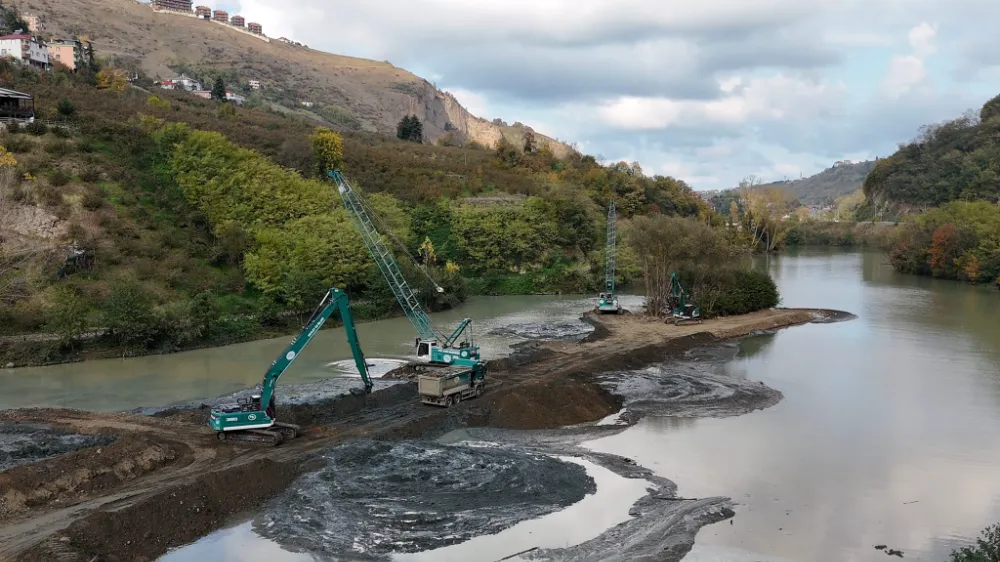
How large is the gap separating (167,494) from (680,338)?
2534 cm

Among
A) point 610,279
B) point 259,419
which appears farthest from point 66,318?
point 610,279

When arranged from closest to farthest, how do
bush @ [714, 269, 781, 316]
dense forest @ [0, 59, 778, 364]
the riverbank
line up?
1. the riverbank
2. dense forest @ [0, 59, 778, 364]
3. bush @ [714, 269, 781, 316]

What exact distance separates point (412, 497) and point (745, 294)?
32.3 metres

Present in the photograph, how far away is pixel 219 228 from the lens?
4181 cm

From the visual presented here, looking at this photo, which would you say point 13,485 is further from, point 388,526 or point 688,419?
point 688,419

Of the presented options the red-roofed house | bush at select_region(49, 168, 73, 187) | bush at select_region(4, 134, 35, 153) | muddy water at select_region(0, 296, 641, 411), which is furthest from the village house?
muddy water at select_region(0, 296, 641, 411)

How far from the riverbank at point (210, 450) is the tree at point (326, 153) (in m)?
29.8

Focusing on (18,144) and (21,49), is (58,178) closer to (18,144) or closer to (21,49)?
(18,144)

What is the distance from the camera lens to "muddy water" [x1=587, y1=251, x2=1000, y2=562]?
15039mm

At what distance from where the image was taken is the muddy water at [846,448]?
1504cm

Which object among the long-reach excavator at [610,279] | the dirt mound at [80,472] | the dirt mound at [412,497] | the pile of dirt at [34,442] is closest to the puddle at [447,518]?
the dirt mound at [412,497]

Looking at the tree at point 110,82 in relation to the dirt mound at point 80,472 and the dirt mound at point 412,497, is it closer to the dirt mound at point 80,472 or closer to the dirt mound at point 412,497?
the dirt mound at point 80,472

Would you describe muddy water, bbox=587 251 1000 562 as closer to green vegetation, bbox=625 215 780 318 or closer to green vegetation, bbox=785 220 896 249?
green vegetation, bbox=625 215 780 318

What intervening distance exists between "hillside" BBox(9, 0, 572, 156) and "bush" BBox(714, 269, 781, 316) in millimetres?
78464
